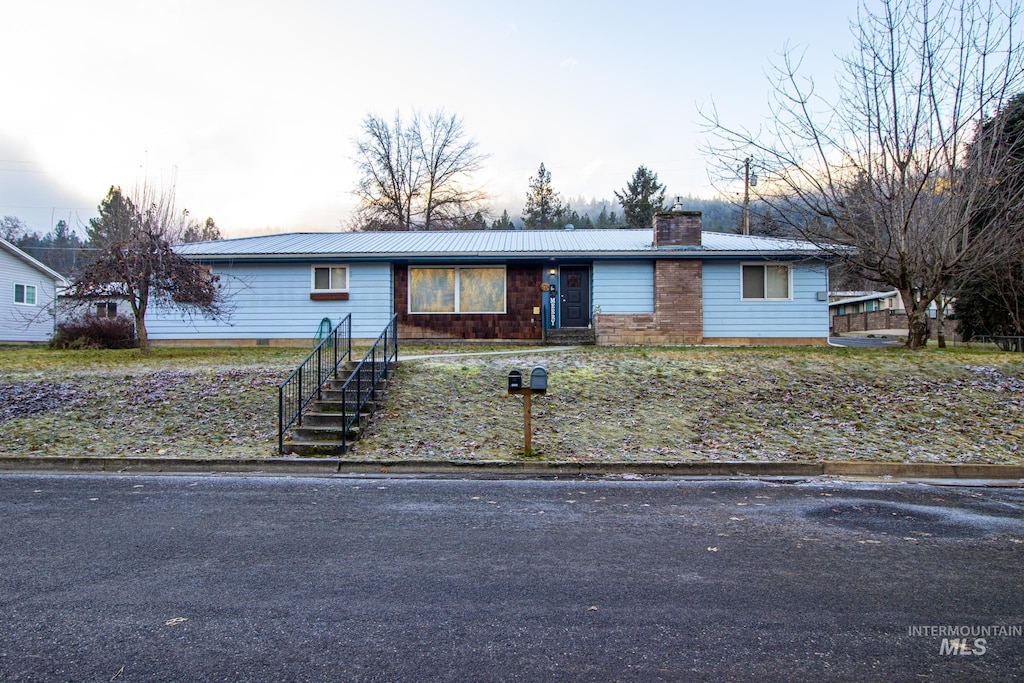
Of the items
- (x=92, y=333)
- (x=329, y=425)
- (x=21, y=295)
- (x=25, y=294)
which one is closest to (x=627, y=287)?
(x=329, y=425)

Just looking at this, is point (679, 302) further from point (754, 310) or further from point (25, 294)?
point (25, 294)

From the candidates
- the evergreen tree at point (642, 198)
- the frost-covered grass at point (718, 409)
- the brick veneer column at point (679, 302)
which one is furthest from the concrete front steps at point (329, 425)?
the evergreen tree at point (642, 198)

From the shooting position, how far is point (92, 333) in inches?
821

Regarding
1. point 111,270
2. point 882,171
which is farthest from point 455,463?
point 882,171

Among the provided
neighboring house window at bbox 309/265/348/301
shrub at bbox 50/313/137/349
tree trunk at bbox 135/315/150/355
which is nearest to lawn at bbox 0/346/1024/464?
tree trunk at bbox 135/315/150/355

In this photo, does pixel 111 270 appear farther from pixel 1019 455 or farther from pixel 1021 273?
pixel 1021 273

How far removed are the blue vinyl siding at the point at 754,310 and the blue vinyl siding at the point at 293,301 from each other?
9728 mm

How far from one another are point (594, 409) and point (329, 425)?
4.23 meters

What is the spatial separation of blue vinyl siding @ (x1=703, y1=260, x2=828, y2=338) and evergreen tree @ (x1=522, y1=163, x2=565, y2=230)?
1676 inches

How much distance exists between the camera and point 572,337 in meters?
19.5

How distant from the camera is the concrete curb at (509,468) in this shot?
8.16m

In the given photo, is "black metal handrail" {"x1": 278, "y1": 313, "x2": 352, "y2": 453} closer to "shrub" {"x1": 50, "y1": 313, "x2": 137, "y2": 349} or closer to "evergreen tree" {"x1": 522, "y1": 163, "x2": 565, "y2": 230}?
"shrub" {"x1": 50, "y1": 313, "x2": 137, "y2": 349}

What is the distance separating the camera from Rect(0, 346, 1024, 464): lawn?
9016 mm

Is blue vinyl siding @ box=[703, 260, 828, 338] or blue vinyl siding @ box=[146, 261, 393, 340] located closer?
blue vinyl siding @ box=[703, 260, 828, 338]
